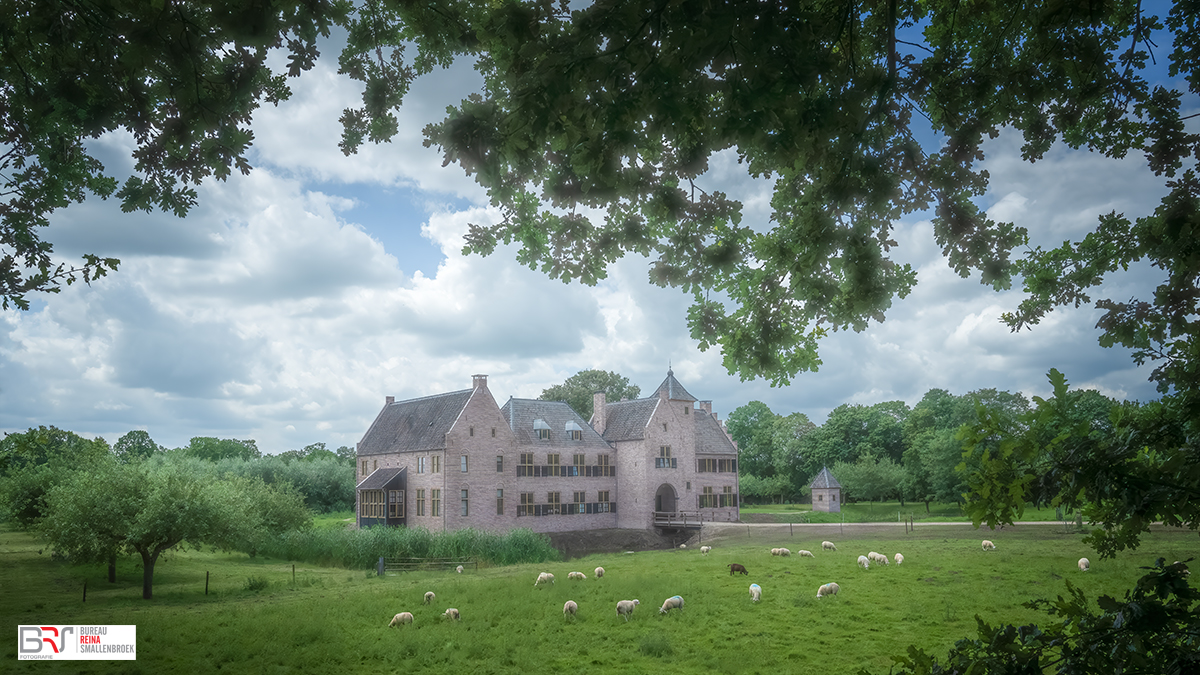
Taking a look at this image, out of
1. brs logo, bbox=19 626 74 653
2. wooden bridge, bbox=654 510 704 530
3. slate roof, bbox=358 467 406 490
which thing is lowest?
wooden bridge, bbox=654 510 704 530

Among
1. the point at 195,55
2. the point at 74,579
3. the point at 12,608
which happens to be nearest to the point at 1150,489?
the point at 195,55

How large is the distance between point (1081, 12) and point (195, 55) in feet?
17.5

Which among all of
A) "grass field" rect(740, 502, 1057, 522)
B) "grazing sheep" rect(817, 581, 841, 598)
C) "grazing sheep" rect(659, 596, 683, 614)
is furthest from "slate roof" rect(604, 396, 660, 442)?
"grazing sheep" rect(659, 596, 683, 614)

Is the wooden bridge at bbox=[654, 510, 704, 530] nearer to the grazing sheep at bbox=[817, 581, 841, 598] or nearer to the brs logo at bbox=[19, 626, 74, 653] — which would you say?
the grazing sheep at bbox=[817, 581, 841, 598]

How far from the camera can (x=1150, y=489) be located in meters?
3.01

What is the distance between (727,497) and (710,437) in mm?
4320

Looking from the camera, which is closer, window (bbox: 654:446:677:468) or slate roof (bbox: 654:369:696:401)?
window (bbox: 654:446:677:468)

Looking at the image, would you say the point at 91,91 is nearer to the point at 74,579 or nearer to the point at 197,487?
the point at 197,487

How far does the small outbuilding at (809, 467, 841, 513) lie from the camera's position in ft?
159

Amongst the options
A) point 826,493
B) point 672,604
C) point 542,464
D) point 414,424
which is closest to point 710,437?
point 826,493

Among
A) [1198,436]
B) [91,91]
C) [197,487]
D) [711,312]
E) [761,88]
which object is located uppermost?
[91,91]

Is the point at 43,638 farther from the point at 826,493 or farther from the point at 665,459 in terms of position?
the point at 826,493

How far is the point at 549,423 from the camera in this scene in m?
44.9

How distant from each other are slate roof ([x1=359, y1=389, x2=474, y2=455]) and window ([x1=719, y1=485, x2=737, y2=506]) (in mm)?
19524
